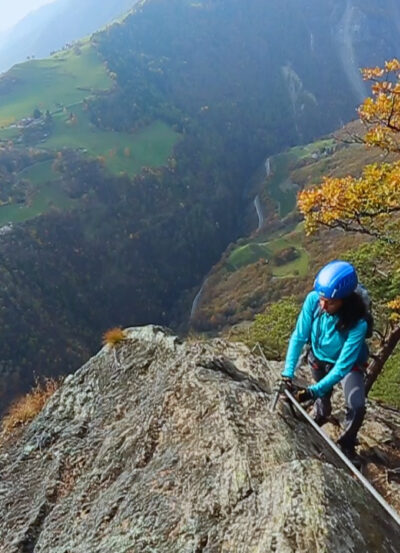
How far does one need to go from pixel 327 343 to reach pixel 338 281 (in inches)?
50.8

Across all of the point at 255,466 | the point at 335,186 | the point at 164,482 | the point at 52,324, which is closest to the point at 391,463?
the point at 255,466

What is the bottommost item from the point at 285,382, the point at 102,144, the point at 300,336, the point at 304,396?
the point at 102,144

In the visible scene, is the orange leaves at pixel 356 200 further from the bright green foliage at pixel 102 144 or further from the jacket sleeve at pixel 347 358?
the bright green foliage at pixel 102 144

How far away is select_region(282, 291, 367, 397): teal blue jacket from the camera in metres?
7.24

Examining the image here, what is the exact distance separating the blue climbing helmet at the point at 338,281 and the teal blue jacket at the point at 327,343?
521 millimetres

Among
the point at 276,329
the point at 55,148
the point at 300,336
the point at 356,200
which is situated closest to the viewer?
the point at 300,336

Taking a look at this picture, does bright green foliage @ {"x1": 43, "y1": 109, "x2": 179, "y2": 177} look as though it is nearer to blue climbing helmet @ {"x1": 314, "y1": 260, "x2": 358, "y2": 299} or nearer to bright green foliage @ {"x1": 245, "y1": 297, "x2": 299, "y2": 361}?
bright green foliage @ {"x1": 245, "y1": 297, "x2": 299, "y2": 361}

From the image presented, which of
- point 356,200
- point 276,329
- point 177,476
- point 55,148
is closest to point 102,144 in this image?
point 55,148

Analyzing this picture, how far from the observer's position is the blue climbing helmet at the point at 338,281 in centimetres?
694

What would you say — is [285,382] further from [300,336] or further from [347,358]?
[347,358]

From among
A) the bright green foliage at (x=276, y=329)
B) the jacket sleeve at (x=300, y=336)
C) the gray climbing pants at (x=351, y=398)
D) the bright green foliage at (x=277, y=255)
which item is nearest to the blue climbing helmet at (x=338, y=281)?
the jacket sleeve at (x=300, y=336)

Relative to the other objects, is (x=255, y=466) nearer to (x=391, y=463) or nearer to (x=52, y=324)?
(x=391, y=463)

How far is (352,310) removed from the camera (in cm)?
724

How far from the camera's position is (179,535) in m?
6.36
